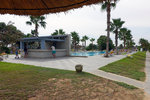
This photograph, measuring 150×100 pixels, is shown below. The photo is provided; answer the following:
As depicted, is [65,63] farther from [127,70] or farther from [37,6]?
[37,6]

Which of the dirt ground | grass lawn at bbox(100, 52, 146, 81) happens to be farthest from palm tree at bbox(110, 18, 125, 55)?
the dirt ground

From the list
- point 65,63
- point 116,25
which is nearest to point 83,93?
point 65,63

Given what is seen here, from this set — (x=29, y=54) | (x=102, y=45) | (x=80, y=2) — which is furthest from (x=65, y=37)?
(x=102, y=45)

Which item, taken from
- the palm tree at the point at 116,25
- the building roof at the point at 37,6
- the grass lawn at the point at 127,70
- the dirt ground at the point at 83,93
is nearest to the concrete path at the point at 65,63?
the grass lawn at the point at 127,70

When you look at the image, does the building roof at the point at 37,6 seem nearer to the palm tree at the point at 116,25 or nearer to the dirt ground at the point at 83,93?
the dirt ground at the point at 83,93

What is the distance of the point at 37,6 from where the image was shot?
254 cm

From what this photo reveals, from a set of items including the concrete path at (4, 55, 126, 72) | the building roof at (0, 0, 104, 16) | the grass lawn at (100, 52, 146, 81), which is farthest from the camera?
the concrete path at (4, 55, 126, 72)

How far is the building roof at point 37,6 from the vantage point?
88.0 inches

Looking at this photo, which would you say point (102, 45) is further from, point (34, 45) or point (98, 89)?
point (98, 89)

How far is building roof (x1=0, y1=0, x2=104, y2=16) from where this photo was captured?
7.34 ft

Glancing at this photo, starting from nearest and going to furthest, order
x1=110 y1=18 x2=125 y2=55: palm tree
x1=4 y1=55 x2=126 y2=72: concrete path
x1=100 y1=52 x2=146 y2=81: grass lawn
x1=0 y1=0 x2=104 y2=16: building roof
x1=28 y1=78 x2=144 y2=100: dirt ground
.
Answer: x1=0 y1=0 x2=104 y2=16: building roof < x1=28 y1=78 x2=144 y2=100: dirt ground < x1=100 y1=52 x2=146 y2=81: grass lawn < x1=4 y1=55 x2=126 y2=72: concrete path < x1=110 y1=18 x2=125 y2=55: palm tree

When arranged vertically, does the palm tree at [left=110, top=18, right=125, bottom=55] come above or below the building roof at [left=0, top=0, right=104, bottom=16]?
above

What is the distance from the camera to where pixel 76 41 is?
153 feet

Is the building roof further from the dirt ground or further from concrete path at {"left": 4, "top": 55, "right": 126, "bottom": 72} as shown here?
concrete path at {"left": 4, "top": 55, "right": 126, "bottom": 72}
